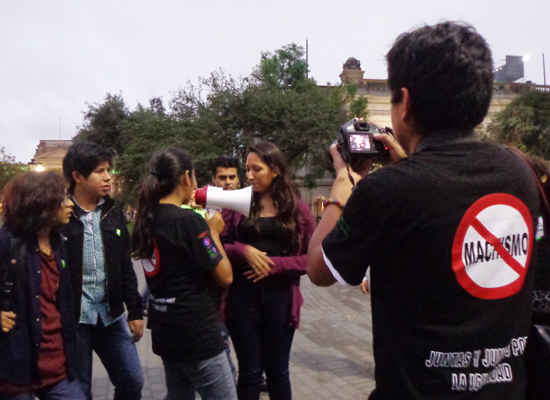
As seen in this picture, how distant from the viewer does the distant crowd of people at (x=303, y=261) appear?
1202 mm

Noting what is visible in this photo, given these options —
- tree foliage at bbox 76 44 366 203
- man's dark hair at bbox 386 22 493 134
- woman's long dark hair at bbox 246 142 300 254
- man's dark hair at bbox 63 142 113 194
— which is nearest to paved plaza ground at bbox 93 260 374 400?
woman's long dark hair at bbox 246 142 300 254

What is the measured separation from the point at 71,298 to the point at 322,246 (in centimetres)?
170

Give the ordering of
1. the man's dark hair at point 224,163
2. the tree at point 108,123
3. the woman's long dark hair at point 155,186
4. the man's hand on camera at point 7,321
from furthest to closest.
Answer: the tree at point 108,123 → the man's dark hair at point 224,163 → the woman's long dark hair at point 155,186 → the man's hand on camera at point 7,321

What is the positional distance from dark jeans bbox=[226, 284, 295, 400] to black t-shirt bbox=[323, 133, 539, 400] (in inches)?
68.7

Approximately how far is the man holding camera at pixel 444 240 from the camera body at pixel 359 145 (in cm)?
23

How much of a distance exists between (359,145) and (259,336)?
1.84m

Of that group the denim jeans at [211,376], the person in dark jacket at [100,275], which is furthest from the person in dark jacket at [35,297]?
the denim jeans at [211,376]

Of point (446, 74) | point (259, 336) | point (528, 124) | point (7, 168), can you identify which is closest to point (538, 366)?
point (446, 74)

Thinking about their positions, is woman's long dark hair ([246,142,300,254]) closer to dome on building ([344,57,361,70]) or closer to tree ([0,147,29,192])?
tree ([0,147,29,192])

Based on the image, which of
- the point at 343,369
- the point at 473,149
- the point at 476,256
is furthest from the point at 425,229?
the point at 343,369

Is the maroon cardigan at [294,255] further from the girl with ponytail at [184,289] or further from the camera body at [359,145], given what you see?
the camera body at [359,145]

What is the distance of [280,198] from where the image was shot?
3217 mm

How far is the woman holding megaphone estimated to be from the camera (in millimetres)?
2943

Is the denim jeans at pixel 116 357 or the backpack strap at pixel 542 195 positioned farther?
the denim jeans at pixel 116 357
